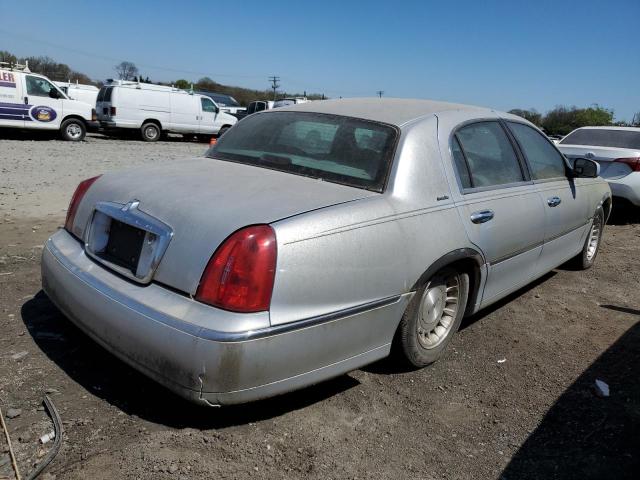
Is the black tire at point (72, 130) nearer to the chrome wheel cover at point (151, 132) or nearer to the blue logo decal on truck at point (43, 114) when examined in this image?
the blue logo decal on truck at point (43, 114)

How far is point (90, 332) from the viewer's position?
2.65m

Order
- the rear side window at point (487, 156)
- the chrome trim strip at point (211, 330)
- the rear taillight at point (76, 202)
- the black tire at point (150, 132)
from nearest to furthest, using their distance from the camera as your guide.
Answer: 1. the chrome trim strip at point (211, 330)
2. the rear taillight at point (76, 202)
3. the rear side window at point (487, 156)
4. the black tire at point (150, 132)

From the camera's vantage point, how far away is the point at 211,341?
85.6 inches

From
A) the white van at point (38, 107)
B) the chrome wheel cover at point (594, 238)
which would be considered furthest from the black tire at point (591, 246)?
the white van at point (38, 107)

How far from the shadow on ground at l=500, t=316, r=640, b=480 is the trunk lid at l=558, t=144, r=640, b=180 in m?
5.22

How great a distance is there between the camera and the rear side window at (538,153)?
13.6 ft

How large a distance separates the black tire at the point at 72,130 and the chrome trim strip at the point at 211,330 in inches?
612

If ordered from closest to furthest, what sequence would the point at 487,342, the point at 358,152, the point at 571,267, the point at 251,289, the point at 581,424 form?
the point at 251,289, the point at 581,424, the point at 358,152, the point at 487,342, the point at 571,267

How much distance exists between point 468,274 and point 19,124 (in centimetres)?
1604

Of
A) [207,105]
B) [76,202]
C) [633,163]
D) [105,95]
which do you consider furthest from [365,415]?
[207,105]

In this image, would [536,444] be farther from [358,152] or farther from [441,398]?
[358,152]

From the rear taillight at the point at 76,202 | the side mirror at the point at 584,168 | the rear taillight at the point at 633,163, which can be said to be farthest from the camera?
the rear taillight at the point at 633,163

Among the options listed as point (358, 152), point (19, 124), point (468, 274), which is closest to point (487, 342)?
point (468, 274)

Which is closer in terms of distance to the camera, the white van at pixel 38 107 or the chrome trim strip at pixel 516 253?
the chrome trim strip at pixel 516 253
